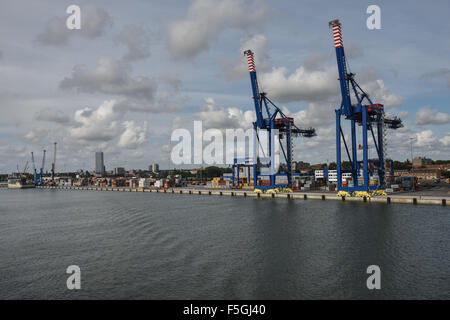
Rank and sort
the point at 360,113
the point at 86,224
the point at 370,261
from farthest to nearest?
the point at 360,113 < the point at 86,224 < the point at 370,261

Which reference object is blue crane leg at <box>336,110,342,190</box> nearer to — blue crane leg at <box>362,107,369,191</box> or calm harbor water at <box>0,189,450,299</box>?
blue crane leg at <box>362,107,369,191</box>

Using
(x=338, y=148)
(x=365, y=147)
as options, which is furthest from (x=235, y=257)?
(x=338, y=148)

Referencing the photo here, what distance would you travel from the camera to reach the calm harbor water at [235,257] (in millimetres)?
16375

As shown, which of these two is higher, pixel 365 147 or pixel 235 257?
pixel 365 147

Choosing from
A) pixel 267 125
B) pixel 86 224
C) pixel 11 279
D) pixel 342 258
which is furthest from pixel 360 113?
Answer: pixel 11 279

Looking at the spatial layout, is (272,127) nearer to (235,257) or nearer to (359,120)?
(359,120)

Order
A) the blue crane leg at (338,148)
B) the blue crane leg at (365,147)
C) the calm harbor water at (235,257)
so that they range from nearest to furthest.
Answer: the calm harbor water at (235,257)
the blue crane leg at (365,147)
the blue crane leg at (338,148)

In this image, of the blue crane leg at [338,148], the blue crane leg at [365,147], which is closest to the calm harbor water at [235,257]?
the blue crane leg at [365,147]

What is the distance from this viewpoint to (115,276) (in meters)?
18.8

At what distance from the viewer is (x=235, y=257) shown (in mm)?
22172

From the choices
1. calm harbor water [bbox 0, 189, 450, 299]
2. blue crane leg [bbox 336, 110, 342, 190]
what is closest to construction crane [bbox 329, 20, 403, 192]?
blue crane leg [bbox 336, 110, 342, 190]

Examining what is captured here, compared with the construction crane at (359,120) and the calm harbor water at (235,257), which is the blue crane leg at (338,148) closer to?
the construction crane at (359,120)

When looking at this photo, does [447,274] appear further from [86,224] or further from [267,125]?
[267,125]
